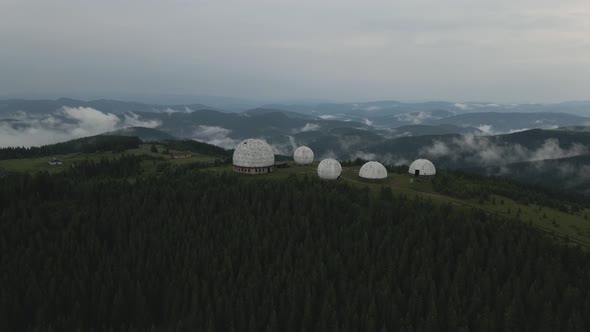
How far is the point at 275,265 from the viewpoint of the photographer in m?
82.9

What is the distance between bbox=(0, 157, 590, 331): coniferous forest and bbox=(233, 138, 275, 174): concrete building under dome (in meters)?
37.3

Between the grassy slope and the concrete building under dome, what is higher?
the concrete building under dome

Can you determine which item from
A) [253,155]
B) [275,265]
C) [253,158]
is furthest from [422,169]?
[275,265]

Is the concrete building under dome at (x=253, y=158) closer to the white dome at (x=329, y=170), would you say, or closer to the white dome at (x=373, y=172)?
the white dome at (x=329, y=170)

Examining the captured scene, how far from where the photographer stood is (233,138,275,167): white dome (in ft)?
534

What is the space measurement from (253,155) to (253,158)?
1.38 m

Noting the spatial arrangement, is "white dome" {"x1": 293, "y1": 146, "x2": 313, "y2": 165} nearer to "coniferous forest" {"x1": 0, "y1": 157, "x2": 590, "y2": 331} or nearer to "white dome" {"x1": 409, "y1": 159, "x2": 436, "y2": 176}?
"white dome" {"x1": 409, "y1": 159, "x2": 436, "y2": 176}

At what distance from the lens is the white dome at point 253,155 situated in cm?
16288

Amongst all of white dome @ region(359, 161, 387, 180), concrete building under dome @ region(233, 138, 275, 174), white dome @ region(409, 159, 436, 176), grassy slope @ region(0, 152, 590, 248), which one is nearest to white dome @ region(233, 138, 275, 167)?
concrete building under dome @ region(233, 138, 275, 174)

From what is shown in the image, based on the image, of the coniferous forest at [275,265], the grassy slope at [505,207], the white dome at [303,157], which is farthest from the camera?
the white dome at [303,157]

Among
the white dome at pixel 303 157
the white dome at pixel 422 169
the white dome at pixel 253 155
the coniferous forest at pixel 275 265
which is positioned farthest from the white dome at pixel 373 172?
the white dome at pixel 253 155

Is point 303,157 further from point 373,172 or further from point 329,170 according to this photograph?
point 373,172

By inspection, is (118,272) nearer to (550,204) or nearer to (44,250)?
(44,250)

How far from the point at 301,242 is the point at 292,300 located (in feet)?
94.9
